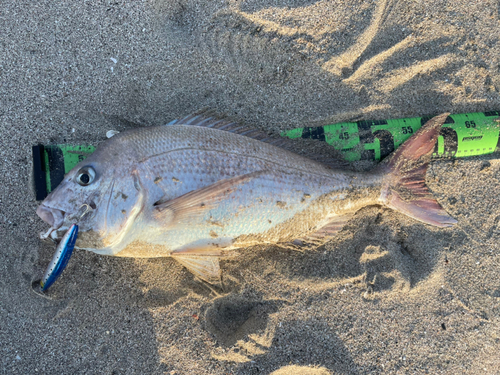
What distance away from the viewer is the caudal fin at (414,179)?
2.59 m

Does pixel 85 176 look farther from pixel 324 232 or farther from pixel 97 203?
pixel 324 232

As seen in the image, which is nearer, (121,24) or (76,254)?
(76,254)

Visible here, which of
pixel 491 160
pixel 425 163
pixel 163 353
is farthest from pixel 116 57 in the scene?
pixel 491 160

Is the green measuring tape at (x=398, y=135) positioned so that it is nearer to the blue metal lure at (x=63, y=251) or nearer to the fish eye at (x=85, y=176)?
the fish eye at (x=85, y=176)

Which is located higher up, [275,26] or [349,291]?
[275,26]

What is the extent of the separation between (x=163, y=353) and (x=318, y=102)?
2510 millimetres

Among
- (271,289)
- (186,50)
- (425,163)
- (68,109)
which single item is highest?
(186,50)

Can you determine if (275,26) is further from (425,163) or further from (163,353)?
(163,353)

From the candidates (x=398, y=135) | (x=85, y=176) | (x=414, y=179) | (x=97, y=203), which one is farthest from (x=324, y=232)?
(x=85, y=176)

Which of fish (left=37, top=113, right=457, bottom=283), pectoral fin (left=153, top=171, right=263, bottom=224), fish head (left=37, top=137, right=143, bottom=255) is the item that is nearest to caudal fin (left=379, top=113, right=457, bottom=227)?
fish (left=37, top=113, right=457, bottom=283)

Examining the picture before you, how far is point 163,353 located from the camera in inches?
99.4

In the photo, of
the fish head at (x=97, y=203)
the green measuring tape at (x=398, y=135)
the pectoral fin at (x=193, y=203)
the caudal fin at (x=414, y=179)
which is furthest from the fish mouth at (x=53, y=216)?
the caudal fin at (x=414, y=179)

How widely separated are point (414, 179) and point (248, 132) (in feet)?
4.80

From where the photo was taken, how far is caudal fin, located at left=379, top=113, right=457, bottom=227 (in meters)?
2.59
